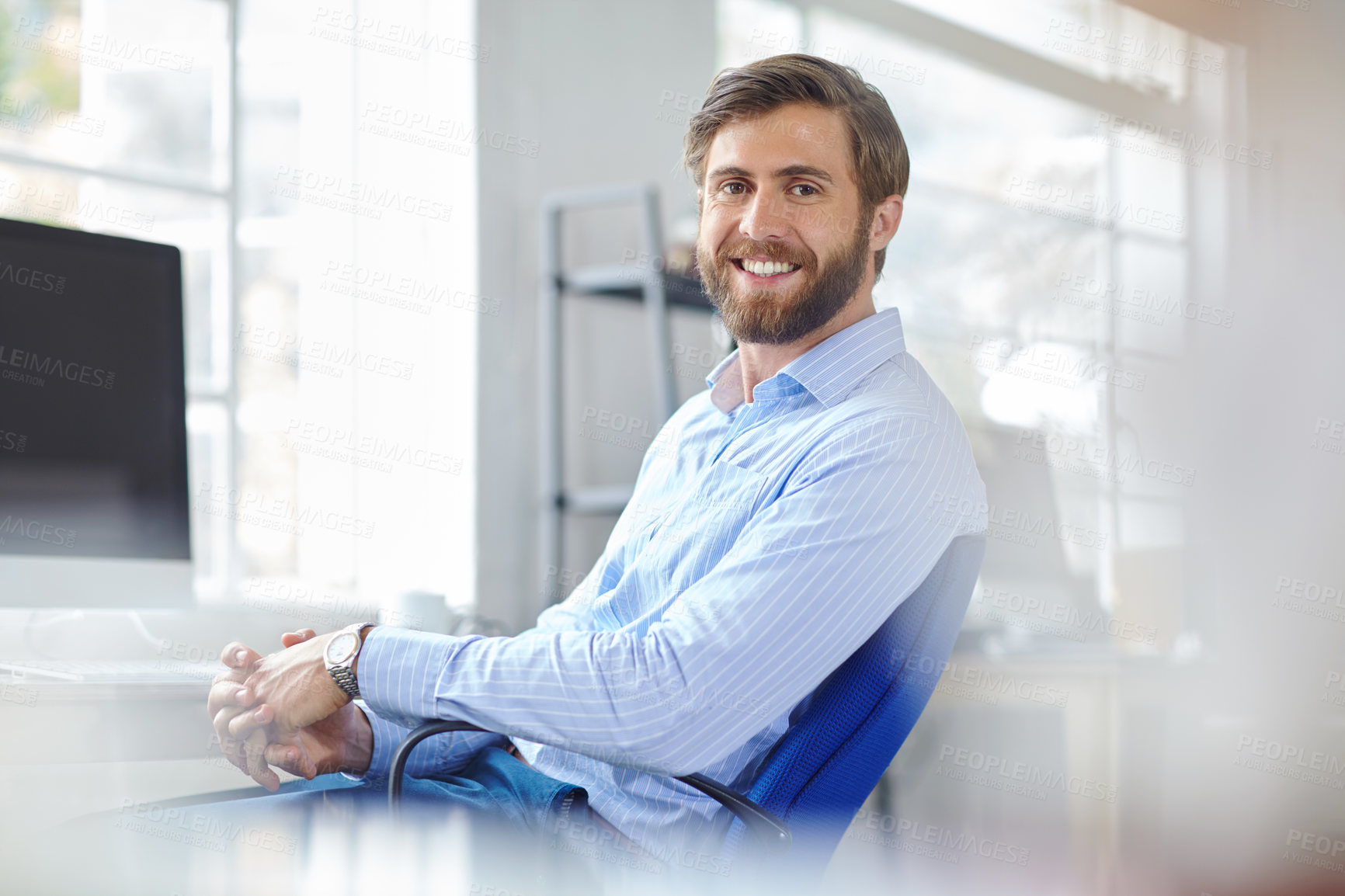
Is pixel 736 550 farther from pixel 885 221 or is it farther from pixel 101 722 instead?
pixel 101 722

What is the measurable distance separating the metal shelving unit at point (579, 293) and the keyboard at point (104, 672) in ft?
5.16

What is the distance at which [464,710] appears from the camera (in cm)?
110

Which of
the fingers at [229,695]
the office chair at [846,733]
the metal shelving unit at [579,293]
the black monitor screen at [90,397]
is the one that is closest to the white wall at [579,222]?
the metal shelving unit at [579,293]

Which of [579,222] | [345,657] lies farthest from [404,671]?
[579,222]

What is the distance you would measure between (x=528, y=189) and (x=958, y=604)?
2.33m

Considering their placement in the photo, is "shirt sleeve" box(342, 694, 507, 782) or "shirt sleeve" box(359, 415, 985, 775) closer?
"shirt sleeve" box(359, 415, 985, 775)

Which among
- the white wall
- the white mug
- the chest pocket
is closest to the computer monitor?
the white mug

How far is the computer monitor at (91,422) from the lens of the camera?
58.4 inches

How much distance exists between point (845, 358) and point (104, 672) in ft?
3.16

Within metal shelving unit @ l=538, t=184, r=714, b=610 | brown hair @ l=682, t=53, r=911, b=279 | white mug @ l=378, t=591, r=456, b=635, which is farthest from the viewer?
metal shelving unit @ l=538, t=184, r=714, b=610

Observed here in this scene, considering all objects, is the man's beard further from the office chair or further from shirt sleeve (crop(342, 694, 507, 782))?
shirt sleeve (crop(342, 694, 507, 782))

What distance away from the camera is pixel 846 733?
1069 mm

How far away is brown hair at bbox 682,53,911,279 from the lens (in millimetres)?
1395

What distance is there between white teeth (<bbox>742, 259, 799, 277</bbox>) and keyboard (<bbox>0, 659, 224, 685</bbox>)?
850 millimetres
